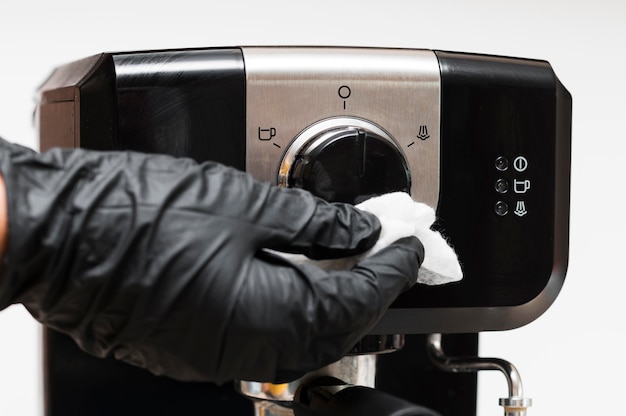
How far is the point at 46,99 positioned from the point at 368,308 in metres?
0.28

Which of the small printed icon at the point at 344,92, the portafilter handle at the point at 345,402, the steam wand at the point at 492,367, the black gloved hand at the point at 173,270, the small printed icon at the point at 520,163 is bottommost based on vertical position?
the steam wand at the point at 492,367

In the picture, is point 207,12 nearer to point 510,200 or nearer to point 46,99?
point 46,99

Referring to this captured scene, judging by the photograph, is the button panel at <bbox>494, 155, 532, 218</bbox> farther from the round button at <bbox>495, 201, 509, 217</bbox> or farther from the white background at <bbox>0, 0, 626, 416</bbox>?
the white background at <bbox>0, 0, 626, 416</bbox>

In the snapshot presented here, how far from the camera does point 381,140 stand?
17.8 inches

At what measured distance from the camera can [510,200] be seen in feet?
1.62

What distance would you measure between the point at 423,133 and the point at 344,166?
54 millimetres

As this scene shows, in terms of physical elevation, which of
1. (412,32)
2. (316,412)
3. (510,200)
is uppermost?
(412,32)

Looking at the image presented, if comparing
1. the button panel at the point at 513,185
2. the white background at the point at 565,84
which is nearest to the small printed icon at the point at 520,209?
the button panel at the point at 513,185

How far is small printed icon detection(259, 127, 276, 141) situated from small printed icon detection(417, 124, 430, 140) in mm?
75

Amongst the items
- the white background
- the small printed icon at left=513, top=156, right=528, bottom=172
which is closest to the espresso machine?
the small printed icon at left=513, top=156, right=528, bottom=172

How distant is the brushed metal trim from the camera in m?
0.46

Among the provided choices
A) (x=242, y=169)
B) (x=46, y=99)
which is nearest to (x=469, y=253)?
(x=242, y=169)

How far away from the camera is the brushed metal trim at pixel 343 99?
456 millimetres

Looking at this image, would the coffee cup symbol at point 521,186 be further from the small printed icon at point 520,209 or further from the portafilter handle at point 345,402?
the portafilter handle at point 345,402
